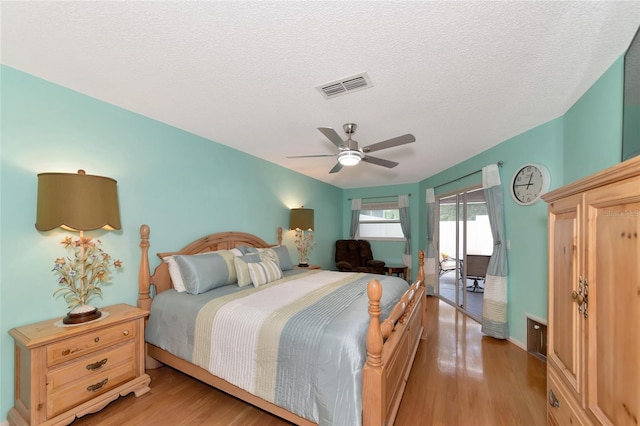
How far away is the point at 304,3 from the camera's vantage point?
1253 mm

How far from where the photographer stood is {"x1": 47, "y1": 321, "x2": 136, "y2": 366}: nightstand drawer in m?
1.67

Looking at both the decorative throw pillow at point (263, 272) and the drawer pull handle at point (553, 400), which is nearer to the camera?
the drawer pull handle at point (553, 400)

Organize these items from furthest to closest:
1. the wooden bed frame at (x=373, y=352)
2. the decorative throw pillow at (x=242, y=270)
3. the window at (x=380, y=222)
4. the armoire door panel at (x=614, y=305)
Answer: the window at (x=380, y=222) < the decorative throw pillow at (x=242, y=270) < the wooden bed frame at (x=373, y=352) < the armoire door panel at (x=614, y=305)

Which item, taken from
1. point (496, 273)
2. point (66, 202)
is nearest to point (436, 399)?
point (496, 273)

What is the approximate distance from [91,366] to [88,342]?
0.59 ft

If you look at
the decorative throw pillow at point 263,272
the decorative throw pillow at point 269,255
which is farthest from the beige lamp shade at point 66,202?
the decorative throw pillow at point 269,255

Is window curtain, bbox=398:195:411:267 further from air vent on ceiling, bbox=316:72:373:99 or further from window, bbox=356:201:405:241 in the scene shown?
air vent on ceiling, bbox=316:72:373:99

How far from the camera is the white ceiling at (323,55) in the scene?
1.32 meters

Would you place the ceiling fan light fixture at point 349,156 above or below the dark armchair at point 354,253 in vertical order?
above

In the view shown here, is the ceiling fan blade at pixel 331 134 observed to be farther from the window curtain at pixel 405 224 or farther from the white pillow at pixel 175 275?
the window curtain at pixel 405 224

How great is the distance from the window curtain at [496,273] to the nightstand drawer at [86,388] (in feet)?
12.8

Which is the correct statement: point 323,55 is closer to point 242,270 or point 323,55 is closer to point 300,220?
point 242,270

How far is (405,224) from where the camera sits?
5961 millimetres

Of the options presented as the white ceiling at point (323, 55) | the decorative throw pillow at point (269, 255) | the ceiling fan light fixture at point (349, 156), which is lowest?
the decorative throw pillow at point (269, 255)
